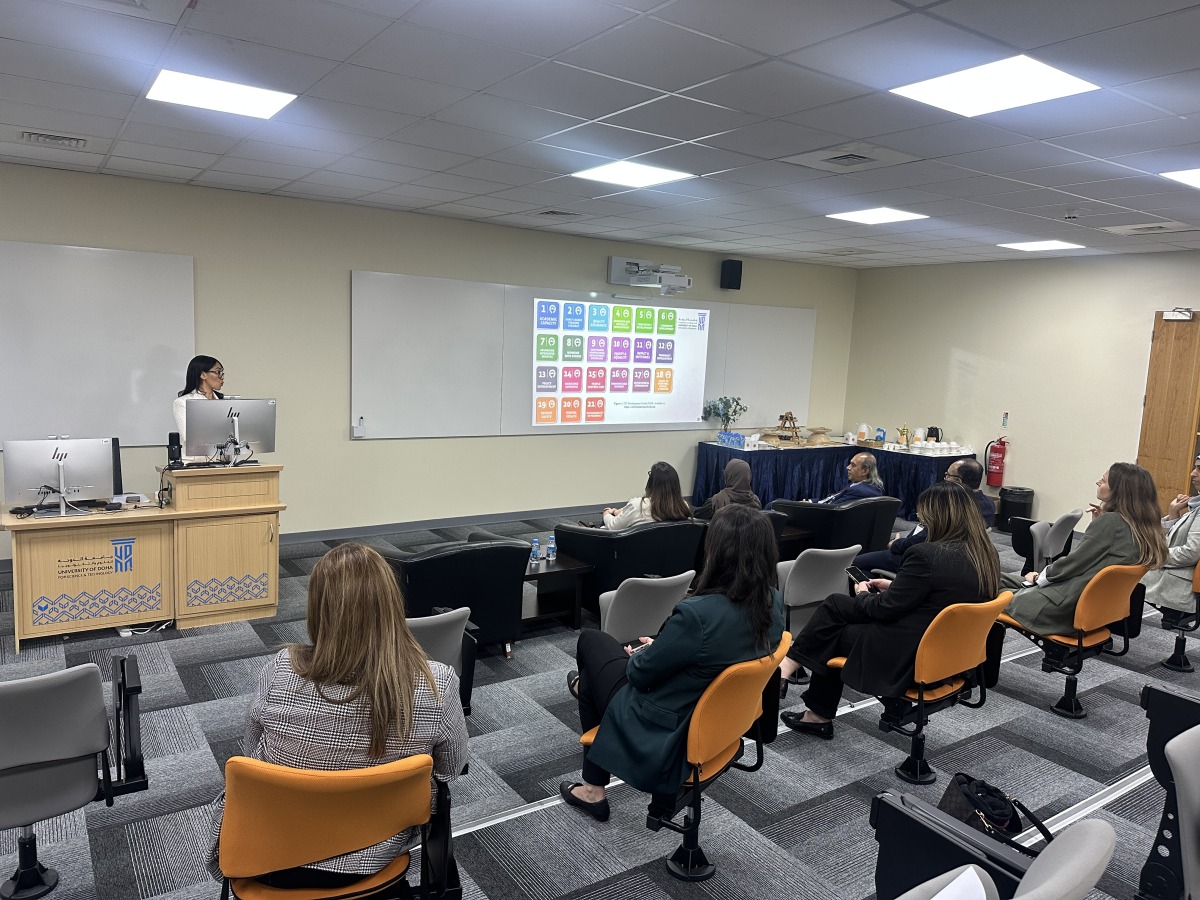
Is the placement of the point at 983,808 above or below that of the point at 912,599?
below

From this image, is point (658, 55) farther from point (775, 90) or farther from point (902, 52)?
point (902, 52)

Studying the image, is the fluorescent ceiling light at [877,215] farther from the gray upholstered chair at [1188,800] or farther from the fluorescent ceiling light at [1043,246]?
the gray upholstered chair at [1188,800]

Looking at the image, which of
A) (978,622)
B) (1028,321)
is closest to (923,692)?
(978,622)

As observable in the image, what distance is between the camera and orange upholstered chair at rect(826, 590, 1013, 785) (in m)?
3.02

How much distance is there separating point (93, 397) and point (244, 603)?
2260mm

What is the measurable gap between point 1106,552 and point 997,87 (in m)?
2.18

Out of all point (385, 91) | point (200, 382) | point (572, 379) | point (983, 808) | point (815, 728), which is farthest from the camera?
point (572, 379)

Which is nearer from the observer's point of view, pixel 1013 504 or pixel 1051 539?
pixel 1051 539

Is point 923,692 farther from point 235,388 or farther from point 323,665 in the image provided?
point 235,388

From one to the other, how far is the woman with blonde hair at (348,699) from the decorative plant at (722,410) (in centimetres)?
765

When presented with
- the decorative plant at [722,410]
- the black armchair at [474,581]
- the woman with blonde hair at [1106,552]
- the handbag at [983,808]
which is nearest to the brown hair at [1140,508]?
the woman with blonde hair at [1106,552]

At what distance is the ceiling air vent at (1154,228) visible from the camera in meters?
6.03

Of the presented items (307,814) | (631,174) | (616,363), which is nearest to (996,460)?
(616,363)

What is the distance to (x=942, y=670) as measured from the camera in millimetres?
3111
